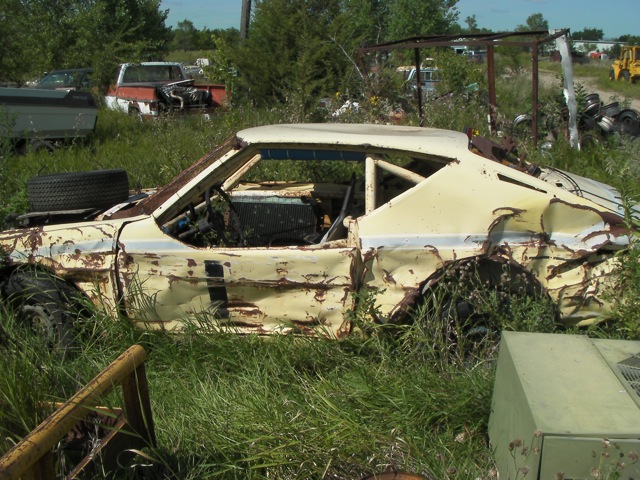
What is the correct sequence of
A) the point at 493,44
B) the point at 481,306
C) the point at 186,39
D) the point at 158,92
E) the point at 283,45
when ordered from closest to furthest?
1. the point at 481,306
2. the point at 493,44
3. the point at 158,92
4. the point at 283,45
5. the point at 186,39

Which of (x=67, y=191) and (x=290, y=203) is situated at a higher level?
(x=67, y=191)

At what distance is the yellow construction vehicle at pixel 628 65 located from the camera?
3272cm

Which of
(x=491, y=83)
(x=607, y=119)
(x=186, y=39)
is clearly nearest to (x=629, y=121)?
(x=607, y=119)

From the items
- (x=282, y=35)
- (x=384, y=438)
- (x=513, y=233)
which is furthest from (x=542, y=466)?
(x=282, y=35)

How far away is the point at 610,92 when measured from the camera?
2997 centimetres

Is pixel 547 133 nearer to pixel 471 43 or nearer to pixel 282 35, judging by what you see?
pixel 471 43

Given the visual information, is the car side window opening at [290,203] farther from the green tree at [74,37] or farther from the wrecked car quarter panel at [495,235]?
the green tree at [74,37]

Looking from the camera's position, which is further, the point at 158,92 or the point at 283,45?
the point at 283,45

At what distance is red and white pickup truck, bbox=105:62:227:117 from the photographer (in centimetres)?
1295

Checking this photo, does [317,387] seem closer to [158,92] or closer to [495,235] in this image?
[495,235]

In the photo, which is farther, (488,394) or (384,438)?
(488,394)

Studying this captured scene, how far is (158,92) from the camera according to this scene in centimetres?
1323

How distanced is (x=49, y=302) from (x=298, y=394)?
1.70m

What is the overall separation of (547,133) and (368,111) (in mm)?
2479
